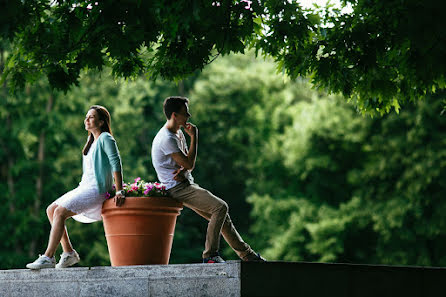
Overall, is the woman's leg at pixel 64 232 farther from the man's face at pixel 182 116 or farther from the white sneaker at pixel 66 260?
the man's face at pixel 182 116

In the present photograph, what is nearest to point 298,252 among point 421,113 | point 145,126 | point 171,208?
point 421,113

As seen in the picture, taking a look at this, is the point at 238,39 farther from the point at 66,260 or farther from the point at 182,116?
the point at 66,260

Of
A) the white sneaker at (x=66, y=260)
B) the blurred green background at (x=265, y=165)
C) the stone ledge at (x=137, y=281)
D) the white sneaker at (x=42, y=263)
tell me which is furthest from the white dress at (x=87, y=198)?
the blurred green background at (x=265, y=165)

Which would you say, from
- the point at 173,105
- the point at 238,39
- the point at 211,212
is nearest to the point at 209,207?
the point at 211,212

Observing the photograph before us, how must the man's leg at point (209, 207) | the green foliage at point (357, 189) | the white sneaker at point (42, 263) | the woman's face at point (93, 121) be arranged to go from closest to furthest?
the man's leg at point (209, 207) < the white sneaker at point (42, 263) < the woman's face at point (93, 121) < the green foliage at point (357, 189)

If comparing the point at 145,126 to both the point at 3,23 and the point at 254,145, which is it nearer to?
the point at 254,145

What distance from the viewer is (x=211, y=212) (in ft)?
21.9

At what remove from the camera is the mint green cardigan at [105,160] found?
698 centimetres

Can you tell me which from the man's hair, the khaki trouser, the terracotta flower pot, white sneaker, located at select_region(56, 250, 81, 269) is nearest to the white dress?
the terracotta flower pot

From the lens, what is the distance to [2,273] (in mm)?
7176

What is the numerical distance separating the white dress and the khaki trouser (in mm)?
777

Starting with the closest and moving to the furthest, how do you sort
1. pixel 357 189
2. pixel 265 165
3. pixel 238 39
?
pixel 238 39, pixel 357 189, pixel 265 165

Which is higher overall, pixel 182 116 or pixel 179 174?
pixel 182 116

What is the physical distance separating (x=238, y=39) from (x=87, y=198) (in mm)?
2241
